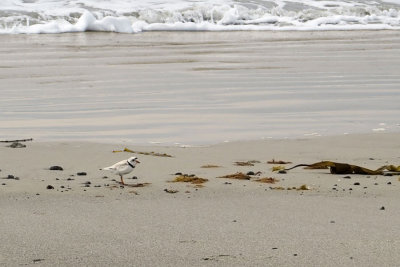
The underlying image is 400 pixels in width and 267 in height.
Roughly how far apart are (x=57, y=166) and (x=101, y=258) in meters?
2.49

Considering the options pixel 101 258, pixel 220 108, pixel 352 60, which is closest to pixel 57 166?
pixel 101 258

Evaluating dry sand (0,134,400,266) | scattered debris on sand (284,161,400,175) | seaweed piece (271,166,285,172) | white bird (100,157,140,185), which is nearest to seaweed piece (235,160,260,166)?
dry sand (0,134,400,266)

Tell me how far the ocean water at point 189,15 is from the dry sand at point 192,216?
2239 cm

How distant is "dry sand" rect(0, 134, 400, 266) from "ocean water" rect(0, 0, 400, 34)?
22.4 meters

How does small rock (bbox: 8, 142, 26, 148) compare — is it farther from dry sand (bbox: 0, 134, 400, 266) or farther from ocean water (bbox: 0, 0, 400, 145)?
ocean water (bbox: 0, 0, 400, 145)

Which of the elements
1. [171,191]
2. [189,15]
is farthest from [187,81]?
[189,15]

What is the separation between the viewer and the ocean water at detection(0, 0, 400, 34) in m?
28.4

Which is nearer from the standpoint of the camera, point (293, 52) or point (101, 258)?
point (101, 258)

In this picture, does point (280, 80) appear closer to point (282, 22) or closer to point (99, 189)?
point (99, 189)

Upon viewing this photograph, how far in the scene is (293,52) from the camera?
1866 cm

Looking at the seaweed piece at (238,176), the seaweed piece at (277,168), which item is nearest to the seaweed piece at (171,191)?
the seaweed piece at (238,176)

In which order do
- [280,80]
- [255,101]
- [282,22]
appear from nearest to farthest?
[255,101]
[280,80]
[282,22]

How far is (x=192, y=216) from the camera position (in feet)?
13.6

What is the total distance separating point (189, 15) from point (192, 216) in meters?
29.2
